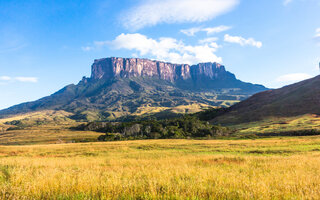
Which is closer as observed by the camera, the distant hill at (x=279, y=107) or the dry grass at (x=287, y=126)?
the dry grass at (x=287, y=126)

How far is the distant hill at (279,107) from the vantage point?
117 m

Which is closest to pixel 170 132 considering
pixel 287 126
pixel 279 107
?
pixel 287 126

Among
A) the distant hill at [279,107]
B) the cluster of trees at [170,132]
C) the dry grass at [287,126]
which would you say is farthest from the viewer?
the distant hill at [279,107]

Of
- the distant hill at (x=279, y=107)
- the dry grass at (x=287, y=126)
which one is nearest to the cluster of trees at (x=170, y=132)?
the dry grass at (x=287, y=126)

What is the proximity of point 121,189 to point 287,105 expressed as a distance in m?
146

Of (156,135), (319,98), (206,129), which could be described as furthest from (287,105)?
(156,135)

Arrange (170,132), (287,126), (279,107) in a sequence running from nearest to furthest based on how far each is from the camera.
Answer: (287,126) < (170,132) < (279,107)

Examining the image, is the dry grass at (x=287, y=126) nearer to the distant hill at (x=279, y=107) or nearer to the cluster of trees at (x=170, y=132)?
the cluster of trees at (x=170, y=132)

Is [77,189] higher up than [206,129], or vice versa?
[77,189]

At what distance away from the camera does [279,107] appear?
12938cm

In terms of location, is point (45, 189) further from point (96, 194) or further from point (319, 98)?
point (319, 98)

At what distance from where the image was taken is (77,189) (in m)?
6.73

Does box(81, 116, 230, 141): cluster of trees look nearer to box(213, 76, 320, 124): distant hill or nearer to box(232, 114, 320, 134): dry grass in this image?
box(232, 114, 320, 134): dry grass

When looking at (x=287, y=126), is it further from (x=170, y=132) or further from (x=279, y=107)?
(x=279, y=107)
